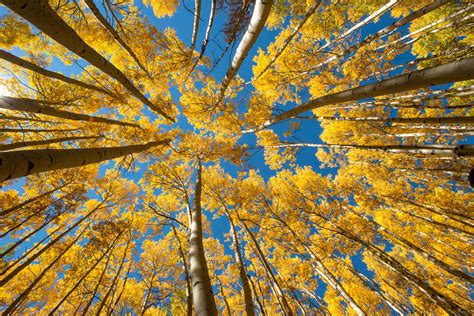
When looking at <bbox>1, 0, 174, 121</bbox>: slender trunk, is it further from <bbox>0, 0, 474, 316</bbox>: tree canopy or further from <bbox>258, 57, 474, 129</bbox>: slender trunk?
<bbox>258, 57, 474, 129</bbox>: slender trunk

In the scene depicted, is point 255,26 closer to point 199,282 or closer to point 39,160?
point 39,160

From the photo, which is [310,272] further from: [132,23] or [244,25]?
[132,23]

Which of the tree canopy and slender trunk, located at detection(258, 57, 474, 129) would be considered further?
the tree canopy

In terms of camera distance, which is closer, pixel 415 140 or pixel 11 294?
pixel 11 294

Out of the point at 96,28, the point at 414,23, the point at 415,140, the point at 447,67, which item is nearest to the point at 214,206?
the point at 96,28

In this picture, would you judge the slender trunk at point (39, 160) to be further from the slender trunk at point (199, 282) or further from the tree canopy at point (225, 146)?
the slender trunk at point (199, 282)

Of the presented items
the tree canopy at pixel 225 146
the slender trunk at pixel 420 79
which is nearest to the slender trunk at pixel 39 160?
the tree canopy at pixel 225 146

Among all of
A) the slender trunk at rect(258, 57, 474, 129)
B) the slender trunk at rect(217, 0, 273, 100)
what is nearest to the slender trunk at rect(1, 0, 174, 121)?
the slender trunk at rect(217, 0, 273, 100)

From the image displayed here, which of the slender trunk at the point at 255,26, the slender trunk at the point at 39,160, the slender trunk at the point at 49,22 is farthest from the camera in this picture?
the slender trunk at the point at 255,26

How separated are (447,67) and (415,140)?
32.0 feet

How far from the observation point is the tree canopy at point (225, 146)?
13.8 ft

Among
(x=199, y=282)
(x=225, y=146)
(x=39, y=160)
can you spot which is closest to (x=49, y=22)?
(x=39, y=160)

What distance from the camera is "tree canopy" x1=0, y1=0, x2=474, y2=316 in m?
4.21

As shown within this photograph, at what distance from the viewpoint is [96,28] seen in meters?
6.23
